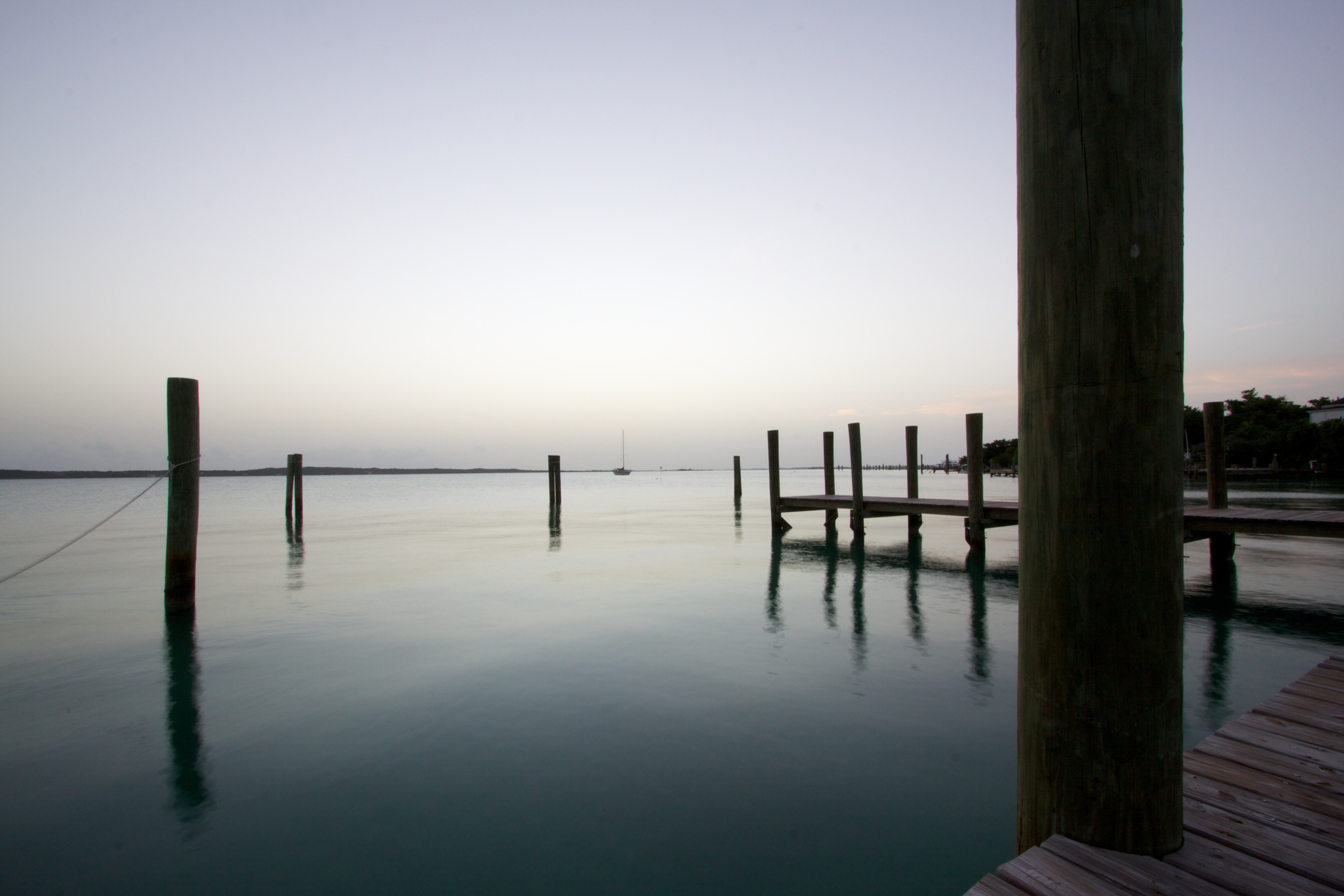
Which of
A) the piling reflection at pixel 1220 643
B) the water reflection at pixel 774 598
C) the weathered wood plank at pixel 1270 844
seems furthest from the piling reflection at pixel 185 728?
the piling reflection at pixel 1220 643

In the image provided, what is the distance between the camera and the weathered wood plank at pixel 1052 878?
188 centimetres

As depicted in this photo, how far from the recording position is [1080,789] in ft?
6.71

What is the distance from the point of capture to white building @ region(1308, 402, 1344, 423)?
69.6 metres

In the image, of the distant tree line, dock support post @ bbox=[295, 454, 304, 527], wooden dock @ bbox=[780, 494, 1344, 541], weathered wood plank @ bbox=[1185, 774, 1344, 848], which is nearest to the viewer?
weathered wood plank @ bbox=[1185, 774, 1344, 848]

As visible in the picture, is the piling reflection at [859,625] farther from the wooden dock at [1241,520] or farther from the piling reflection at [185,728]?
the piling reflection at [185,728]

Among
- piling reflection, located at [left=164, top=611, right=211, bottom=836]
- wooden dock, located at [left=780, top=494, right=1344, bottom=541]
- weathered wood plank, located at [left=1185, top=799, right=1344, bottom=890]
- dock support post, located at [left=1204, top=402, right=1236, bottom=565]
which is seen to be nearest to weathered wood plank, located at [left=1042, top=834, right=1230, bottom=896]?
weathered wood plank, located at [left=1185, top=799, right=1344, bottom=890]

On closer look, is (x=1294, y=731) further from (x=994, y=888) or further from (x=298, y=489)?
(x=298, y=489)

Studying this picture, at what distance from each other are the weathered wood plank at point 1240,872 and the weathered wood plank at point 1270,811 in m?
0.35

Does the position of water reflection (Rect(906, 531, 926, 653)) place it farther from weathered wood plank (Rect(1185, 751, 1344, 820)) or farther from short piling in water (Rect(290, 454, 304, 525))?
short piling in water (Rect(290, 454, 304, 525))

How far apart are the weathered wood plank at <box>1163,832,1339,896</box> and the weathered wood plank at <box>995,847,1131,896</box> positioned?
1.09 ft

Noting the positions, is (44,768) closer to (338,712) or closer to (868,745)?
(338,712)

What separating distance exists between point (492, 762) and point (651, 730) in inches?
46.6

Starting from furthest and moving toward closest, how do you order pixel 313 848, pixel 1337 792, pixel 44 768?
pixel 44 768 → pixel 313 848 → pixel 1337 792

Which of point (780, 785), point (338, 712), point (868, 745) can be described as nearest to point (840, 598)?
point (868, 745)
